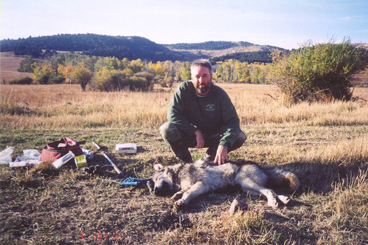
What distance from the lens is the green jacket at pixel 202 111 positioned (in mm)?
3930

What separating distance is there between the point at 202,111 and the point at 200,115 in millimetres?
84

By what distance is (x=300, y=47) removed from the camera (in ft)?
41.7

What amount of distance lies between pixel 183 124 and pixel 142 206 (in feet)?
5.00

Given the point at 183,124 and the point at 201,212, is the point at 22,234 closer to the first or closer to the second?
the point at 201,212

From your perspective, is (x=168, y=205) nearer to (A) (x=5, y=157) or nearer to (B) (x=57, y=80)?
(A) (x=5, y=157)

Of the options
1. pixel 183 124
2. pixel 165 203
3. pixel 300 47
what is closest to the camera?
pixel 165 203

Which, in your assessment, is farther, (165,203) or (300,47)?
(300,47)

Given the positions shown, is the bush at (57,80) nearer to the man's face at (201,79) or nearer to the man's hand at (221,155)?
the man's face at (201,79)

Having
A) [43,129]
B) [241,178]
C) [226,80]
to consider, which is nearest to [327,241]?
[241,178]

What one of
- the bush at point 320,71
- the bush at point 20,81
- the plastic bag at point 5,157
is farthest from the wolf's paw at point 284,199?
the bush at point 20,81

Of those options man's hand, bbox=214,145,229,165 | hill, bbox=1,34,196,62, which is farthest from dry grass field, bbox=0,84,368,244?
hill, bbox=1,34,196,62

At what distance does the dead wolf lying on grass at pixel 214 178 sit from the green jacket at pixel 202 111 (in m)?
0.65

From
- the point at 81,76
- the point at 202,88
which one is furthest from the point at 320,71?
the point at 81,76

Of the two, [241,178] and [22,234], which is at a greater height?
[241,178]
